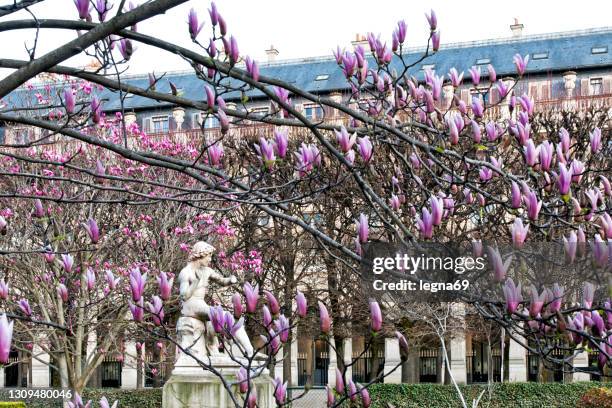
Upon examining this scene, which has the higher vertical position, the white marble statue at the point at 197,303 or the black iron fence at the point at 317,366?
the white marble statue at the point at 197,303

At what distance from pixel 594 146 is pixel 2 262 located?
19369 millimetres

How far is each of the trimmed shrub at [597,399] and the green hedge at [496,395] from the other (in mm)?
2726

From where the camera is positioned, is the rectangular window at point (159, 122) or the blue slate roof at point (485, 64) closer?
the blue slate roof at point (485, 64)

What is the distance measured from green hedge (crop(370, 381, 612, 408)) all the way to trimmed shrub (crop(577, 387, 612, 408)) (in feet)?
8.94

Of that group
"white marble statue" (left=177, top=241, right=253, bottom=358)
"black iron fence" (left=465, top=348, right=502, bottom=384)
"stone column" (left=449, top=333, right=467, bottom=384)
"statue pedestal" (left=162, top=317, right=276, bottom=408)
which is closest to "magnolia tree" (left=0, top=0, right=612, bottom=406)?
"statue pedestal" (left=162, top=317, right=276, bottom=408)

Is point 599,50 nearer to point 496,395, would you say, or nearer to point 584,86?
point 584,86

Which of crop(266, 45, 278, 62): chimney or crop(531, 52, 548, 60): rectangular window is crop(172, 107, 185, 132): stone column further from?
crop(531, 52, 548, 60): rectangular window

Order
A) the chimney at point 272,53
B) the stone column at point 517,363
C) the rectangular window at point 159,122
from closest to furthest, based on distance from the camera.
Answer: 1. the stone column at point 517,363
2. the rectangular window at point 159,122
3. the chimney at point 272,53

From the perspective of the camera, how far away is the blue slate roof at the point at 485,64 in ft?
148

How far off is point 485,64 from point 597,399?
27803mm

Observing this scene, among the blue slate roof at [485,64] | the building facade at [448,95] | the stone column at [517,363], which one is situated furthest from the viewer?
the blue slate roof at [485,64]

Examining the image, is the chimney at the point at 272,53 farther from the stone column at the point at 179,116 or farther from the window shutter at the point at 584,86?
the window shutter at the point at 584,86

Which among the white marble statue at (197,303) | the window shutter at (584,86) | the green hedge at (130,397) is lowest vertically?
the green hedge at (130,397)

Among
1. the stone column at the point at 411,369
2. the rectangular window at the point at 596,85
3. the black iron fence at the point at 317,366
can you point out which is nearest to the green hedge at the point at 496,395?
the stone column at the point at 411,369
